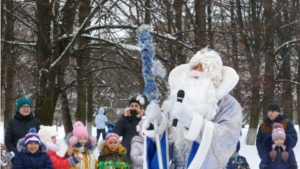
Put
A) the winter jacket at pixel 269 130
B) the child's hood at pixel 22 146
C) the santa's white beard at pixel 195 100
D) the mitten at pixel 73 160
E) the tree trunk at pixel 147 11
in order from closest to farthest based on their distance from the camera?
the santa's white beard at pixel 195 100
the child's hood at pixel 22 146
the mitten at pixel 73 160
the winter jacket at pixel 269 130
the tree trunk at pixel 147 11

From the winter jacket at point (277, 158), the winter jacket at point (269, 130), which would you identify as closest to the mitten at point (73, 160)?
the winter jacket at point (277, 158)

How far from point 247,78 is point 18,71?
18.8ft

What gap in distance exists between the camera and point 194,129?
445 cm

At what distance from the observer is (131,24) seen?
13062 mm

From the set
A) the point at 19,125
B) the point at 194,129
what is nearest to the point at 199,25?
the point at 19,125

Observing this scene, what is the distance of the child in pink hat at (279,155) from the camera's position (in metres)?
8.26

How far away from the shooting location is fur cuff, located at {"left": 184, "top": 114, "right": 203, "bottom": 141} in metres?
Result: 4.45

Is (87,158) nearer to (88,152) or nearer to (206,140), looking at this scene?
(88,152)

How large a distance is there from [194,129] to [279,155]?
4.14m

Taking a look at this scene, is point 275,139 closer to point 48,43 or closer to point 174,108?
point 174,108

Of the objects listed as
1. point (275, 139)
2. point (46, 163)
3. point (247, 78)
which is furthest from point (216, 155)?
point (247, 78)

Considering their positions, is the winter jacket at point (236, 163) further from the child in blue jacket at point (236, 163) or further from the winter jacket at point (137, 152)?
the winter jacket at point (137, 152)

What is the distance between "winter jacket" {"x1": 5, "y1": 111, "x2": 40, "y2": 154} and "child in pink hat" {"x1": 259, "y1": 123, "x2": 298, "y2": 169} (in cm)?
312

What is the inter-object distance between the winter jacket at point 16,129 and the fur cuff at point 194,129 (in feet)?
12.9
